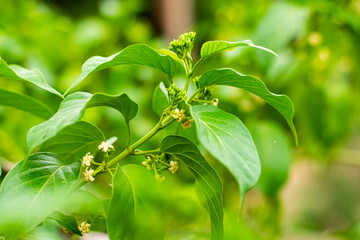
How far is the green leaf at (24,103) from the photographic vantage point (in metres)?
0.50

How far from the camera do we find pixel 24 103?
52 cm

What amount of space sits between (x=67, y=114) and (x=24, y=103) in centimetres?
22

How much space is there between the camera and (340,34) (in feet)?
3.51

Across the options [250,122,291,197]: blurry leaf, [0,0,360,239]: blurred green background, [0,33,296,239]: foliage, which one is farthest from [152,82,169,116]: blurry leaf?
[250,122,291,197]: blurry leaf

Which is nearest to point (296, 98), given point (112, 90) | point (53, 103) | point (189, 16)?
point (112, 90)

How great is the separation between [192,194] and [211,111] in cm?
54

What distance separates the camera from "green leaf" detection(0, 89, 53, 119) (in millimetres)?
499

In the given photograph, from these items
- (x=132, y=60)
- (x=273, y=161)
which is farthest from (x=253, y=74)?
(x=132, y=60)

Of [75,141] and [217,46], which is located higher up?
[217,46]

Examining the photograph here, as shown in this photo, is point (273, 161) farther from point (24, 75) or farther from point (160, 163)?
point (24, 75)

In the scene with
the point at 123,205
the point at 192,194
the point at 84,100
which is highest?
the point at 84,100

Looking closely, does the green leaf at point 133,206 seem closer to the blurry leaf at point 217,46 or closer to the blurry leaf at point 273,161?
the blurry leaf at point 217,46

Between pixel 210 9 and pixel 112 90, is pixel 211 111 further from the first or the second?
pixel 210 9

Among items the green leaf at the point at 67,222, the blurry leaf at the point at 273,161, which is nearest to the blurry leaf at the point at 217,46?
the green leaf at the point at 67,222
